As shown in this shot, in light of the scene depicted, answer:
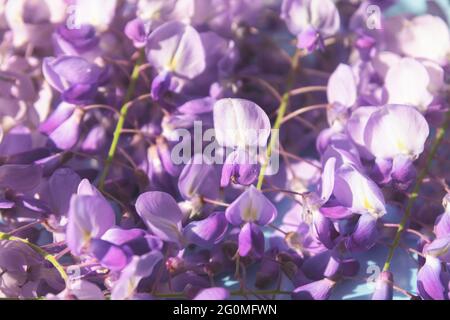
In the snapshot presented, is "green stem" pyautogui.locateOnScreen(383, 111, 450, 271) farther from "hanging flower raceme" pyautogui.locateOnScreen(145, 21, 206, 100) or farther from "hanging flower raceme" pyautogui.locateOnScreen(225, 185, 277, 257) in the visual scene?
"hanging flower raceme" pyautogui.locateOnScreen(145, 21, 206, 100)

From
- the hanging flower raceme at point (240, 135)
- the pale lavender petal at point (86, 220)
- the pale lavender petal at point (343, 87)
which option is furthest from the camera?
the pale lavender petal at point (343, 87)

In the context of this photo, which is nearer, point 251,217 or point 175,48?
point 251,217

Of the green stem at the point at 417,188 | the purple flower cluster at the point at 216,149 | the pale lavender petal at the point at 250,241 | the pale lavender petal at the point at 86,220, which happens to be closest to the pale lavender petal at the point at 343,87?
the purple flower cluster at the point at 216,149

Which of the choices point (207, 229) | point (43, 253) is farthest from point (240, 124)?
point (43, 253)

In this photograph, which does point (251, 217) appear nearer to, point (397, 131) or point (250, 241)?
point (250, 241)

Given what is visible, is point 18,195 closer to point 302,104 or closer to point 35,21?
point 35,21

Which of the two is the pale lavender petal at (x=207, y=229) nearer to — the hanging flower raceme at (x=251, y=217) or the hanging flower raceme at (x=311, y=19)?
the hanging flower raceme at (x=251, y=217)
